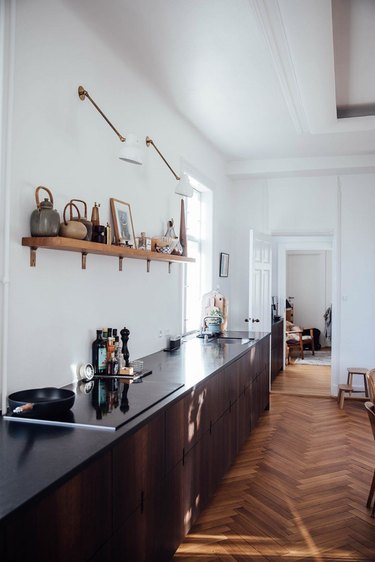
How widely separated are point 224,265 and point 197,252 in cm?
70

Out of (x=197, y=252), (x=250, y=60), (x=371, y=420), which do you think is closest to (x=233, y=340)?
(x=197, y=252)

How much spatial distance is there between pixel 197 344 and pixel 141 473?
2339 millimetres

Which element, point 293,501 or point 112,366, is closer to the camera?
point 112,366

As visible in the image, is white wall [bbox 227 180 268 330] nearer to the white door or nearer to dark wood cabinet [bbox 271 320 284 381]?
the white door

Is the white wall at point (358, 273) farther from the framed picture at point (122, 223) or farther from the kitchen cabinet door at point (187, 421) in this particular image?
the framed picture at point (122, 223)

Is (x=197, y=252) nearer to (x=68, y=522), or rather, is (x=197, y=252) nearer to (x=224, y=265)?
(x=224, y=265)

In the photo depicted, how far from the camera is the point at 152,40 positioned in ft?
9.86

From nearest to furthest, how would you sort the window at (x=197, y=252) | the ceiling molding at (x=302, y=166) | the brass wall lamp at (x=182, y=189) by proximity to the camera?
Result: the brass wall lamp at (x=182, y=189)
the window at (x=197, y=252)
the ceiling molding at (x=302, y=166)

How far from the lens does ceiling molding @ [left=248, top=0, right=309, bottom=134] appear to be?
2.70m

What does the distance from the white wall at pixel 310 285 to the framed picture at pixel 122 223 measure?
8534 millimetres

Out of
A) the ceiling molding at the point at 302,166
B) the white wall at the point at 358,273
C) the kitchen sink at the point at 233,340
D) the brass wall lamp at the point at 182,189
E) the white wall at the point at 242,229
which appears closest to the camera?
the brass wall lamp at the point at 182,189

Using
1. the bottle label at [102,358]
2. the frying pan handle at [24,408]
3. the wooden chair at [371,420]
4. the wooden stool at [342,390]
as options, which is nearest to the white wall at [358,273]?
the wooden stool at [342,390]

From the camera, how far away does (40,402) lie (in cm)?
195

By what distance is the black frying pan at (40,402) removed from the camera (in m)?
1.89
